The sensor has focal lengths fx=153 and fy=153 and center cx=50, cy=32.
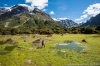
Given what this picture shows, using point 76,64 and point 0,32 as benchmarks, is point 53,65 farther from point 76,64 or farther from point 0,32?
point 0,32

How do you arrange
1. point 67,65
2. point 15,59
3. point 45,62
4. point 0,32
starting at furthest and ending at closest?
point 0,32, point 15,59, point 45,62, point 67,65

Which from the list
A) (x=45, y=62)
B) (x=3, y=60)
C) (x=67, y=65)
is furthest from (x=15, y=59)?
(x=67, y=65)

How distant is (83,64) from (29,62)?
36.2 ft

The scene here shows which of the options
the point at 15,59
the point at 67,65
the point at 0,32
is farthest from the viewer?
the point at 0,32

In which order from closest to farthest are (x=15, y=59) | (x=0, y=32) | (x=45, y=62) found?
(x=45, y=62), (x=15, y=59), (x=0, y=32)

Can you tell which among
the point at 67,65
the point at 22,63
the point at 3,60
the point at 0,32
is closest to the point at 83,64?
the point at 67,65

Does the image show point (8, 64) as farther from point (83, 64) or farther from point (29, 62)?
point (83, 64)

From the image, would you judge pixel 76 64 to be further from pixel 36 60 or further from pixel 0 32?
pixel 0 32

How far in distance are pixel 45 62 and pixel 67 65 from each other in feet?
16.2

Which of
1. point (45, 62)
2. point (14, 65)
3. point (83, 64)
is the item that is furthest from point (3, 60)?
point (83, 64)

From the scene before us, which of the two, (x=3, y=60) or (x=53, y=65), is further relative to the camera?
(x=3, y=60)

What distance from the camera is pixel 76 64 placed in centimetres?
3000

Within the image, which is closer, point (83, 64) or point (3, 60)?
point (83, 64)

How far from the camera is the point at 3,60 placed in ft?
111
